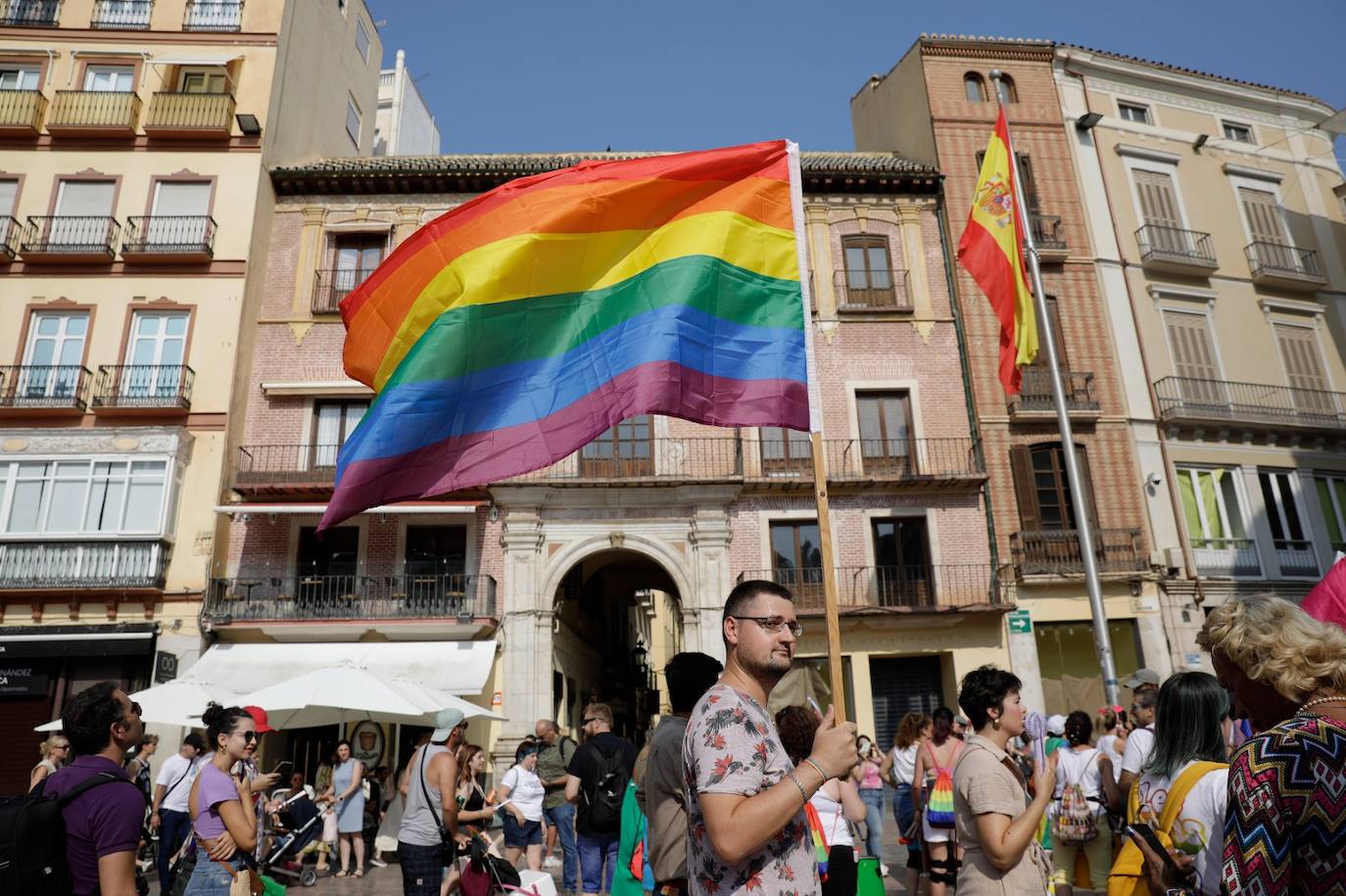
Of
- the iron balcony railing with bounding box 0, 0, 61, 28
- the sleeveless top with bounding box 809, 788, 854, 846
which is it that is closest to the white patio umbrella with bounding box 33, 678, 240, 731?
the sleeveless top with bounding box 809, 788, 854, 846

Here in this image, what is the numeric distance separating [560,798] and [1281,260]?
83.7 ft

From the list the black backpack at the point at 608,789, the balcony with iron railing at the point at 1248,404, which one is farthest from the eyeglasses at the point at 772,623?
the balcony with iron railing at the point at 1248,404

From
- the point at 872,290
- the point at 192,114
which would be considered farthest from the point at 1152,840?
the point at 192,114

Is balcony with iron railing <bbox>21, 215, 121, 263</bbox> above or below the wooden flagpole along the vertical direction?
above

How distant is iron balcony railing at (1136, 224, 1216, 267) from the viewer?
2364 centimetres

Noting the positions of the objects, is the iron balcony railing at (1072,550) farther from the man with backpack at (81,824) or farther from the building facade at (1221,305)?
the man with backpack at (81,824)

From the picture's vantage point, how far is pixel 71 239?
2170cm

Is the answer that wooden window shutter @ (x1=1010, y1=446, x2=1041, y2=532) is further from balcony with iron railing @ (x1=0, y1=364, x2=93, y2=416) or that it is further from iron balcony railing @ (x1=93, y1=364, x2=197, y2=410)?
balcony with iron railing @ (x1=0, y1=364, x2=93, y2=416)

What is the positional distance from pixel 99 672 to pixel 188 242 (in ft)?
33.2

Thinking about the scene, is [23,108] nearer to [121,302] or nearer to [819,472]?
[121,302]

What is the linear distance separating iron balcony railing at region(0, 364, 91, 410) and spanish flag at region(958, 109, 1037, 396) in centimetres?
1926

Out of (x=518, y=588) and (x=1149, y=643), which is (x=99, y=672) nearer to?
(x=518, y=588)

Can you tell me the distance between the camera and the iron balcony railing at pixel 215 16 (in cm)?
2372

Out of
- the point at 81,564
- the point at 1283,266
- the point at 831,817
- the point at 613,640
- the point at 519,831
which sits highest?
the point at 1283,266
